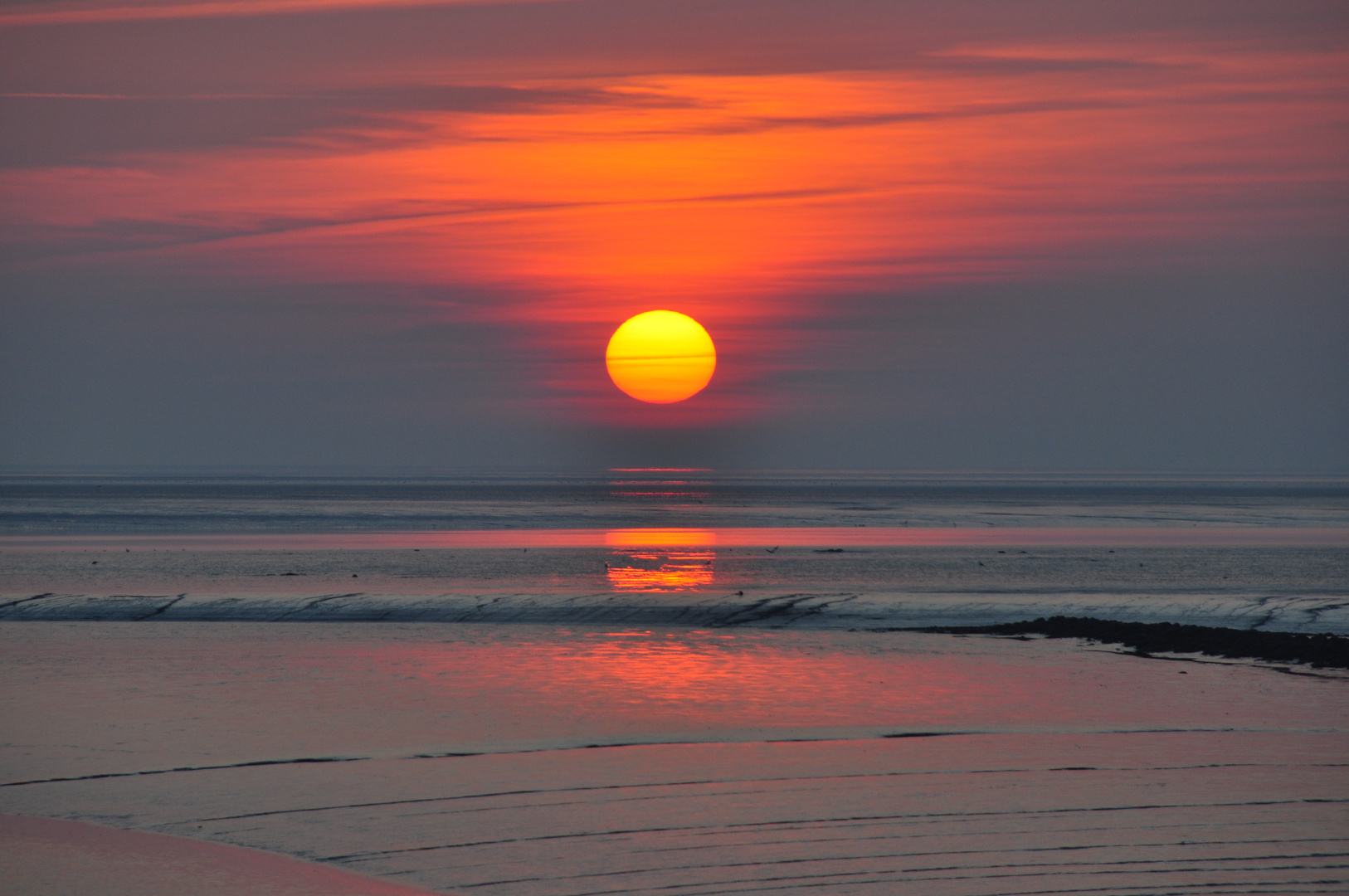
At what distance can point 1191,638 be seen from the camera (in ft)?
61.5

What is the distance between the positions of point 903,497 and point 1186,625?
323 ft

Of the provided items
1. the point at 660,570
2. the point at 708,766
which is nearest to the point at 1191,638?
the point at 708,766

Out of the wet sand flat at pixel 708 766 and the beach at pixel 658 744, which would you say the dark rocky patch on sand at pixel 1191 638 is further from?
the wet sand flat at pixel 708 766

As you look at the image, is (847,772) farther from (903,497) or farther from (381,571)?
(903,497)

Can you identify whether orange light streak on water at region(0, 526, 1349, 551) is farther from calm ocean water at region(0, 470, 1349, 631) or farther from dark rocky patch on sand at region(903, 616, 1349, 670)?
dark rocky patch on sand at region(903, 616, 1349, 670)

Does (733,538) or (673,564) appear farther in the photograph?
(733,538)

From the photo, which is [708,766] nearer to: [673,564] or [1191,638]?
[1191,638]

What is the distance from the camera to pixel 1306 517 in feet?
247

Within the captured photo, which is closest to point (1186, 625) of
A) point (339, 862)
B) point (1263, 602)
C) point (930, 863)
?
point (1263, 602)

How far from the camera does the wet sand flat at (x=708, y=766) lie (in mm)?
7512

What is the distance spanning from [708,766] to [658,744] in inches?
Result: 40.6

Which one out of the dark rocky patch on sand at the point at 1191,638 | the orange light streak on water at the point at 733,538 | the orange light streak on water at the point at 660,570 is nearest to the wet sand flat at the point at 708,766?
the dark rocky patch on sand at the point at 1191,638

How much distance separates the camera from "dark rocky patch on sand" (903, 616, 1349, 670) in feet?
55.7

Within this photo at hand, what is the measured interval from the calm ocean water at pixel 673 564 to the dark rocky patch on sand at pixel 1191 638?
163 centimetres
